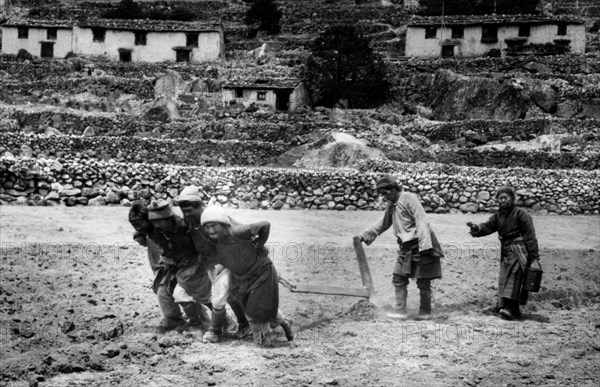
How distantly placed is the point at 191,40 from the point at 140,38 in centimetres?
342

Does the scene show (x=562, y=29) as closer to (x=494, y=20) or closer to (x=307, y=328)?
(x=494, y=20)

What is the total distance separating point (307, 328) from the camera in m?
8.69

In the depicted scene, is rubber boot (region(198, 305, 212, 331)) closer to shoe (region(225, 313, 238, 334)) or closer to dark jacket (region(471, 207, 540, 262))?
shoe (region(225, 313, 238, 334))

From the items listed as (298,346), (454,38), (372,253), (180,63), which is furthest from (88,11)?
(298,346)

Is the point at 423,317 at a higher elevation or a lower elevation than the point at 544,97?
lower

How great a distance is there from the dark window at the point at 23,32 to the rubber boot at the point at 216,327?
49452mm

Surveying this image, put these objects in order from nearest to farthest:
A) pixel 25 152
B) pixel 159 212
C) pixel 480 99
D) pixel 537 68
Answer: pixel 159 212, pixel 25 152, pixel 480 99, pixel 537 68

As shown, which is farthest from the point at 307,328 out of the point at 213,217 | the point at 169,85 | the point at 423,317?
the point at 169,85

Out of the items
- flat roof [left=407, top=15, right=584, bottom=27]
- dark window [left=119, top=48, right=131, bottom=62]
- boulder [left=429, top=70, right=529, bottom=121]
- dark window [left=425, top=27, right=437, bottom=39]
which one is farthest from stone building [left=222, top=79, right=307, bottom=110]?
flat roof [left=407, top=15, right=584, bottom=27]

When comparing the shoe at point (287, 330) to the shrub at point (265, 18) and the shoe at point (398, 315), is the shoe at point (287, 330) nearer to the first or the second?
the shoe at point (398, 315)

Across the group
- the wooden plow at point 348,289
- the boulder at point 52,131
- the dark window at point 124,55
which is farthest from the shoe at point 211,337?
the dark window at point 124,55

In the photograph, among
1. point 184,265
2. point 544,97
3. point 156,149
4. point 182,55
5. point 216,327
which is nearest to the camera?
point 216,327

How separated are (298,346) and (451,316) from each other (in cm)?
231

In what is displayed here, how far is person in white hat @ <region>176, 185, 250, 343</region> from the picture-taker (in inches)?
309
